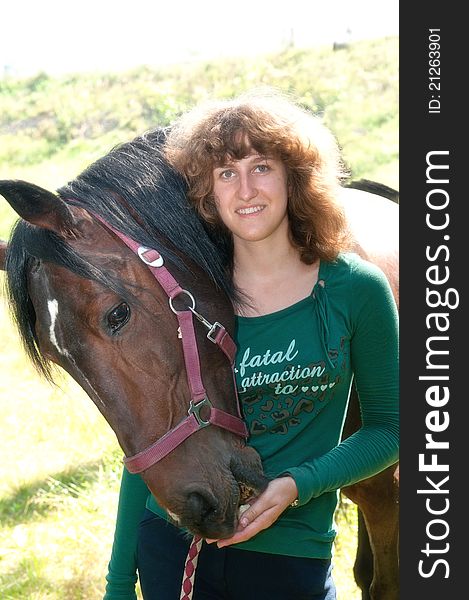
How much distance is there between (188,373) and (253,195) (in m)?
0.48

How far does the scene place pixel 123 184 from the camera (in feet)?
7.61

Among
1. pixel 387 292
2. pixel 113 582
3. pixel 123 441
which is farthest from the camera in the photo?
pixel 113 582

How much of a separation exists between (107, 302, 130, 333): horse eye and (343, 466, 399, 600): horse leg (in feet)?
4.51

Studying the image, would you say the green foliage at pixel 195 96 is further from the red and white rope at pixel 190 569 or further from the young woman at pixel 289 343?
the red and white rope at pixel 190 569

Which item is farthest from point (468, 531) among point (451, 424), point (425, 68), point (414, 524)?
point (425, 68)

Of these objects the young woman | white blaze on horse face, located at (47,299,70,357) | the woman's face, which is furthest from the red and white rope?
the woman's face

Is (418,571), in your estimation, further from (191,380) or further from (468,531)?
(191,380)

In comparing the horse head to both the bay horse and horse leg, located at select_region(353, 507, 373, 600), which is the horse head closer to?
the bay horse

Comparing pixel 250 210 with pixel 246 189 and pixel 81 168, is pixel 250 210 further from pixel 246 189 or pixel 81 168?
pixel 81 168

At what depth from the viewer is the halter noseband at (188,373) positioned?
202cm

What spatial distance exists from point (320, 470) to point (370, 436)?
20 centimetres

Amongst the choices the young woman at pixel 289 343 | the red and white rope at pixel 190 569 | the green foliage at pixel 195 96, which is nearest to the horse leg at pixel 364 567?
the young woman at pixel 289 343

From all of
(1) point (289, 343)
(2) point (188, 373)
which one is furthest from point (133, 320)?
(1) point (289, 343)

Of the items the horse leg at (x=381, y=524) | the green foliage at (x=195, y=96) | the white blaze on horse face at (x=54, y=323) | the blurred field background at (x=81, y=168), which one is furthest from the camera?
the green foliage at (x=195, y=96)
